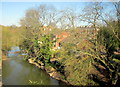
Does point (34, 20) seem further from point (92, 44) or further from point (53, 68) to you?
point (92, 44)

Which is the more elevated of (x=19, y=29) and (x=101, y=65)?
(x=19, y=29)

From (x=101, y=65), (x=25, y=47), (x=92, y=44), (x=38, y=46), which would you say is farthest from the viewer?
(x=25, y=47)

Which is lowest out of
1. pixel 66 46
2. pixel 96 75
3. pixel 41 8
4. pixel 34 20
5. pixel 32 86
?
pixel 32 86

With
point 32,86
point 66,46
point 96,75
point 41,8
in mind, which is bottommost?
point 32,86

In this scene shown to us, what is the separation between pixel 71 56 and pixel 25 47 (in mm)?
10023

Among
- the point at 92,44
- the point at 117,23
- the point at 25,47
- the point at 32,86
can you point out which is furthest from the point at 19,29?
the point at 117,23

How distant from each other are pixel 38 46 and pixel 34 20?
2962 millimetres

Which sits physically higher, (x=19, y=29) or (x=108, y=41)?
(x=19, y=29)

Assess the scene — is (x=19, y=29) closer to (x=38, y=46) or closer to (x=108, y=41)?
(x=38, y=46)

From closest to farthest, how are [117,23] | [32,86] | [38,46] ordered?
[117,23] → [32,86] → [38,46]

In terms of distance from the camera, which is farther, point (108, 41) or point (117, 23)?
point (108, 41)

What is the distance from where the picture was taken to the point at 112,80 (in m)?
7.74

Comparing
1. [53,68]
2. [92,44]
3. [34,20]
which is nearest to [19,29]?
[34,20]

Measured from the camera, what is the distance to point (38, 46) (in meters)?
14.6
